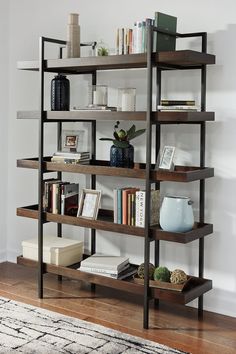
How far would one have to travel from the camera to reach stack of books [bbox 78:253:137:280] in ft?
11.6

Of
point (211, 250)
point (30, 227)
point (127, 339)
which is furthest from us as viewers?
point (30, 227)

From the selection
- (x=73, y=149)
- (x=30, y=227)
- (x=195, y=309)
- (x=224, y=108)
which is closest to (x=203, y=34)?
(x=224, y=108)

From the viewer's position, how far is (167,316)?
344 cm

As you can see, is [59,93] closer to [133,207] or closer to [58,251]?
[133,207]

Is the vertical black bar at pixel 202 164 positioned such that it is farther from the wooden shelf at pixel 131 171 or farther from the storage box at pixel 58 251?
the storage box at pixel 58 251

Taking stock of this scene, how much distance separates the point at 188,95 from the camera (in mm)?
3555

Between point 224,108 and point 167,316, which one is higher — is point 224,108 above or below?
above

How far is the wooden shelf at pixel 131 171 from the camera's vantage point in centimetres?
318

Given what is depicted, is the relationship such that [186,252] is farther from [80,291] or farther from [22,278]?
[22,278]

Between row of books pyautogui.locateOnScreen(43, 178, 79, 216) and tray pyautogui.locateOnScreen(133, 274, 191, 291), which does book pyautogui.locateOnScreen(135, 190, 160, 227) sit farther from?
row of books pyautogui.locateOnScreen(43, 178, 79, 216)

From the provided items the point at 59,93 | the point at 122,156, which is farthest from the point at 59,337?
the point at 59,93

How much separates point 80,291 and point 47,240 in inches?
16.6

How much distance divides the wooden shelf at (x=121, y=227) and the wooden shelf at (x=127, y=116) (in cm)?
60

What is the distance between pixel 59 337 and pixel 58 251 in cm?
79
